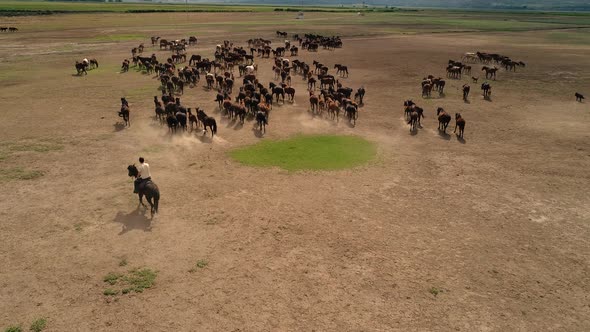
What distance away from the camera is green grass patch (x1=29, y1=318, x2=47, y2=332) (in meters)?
8.66

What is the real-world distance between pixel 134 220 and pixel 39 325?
15.3 feet

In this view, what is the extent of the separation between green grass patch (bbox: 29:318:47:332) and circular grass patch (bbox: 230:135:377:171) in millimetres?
10175

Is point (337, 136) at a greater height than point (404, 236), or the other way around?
point (337, 136)

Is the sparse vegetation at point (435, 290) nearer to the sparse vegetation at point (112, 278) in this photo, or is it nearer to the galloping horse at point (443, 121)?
the sparse vegetation at point (112, 278)

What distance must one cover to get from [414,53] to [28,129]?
42349 millimetres

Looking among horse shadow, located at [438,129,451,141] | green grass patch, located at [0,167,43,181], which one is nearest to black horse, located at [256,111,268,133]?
horse shadow, located at [438,129,451,141]

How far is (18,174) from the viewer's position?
15953 mm

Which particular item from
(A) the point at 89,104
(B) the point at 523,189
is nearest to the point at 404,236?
(B) the point at 523,189

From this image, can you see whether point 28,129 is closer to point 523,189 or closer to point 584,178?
point 523,189

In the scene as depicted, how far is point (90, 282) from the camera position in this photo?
10.2 m

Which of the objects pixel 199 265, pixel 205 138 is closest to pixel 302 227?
pixel 199 265

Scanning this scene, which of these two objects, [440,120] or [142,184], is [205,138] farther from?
[440,120]

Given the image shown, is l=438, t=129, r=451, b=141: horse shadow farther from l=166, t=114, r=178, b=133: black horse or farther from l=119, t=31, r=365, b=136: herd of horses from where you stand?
l=166, t=114, r=178, b=133: black horse

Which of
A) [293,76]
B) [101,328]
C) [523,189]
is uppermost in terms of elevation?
[293,76]
